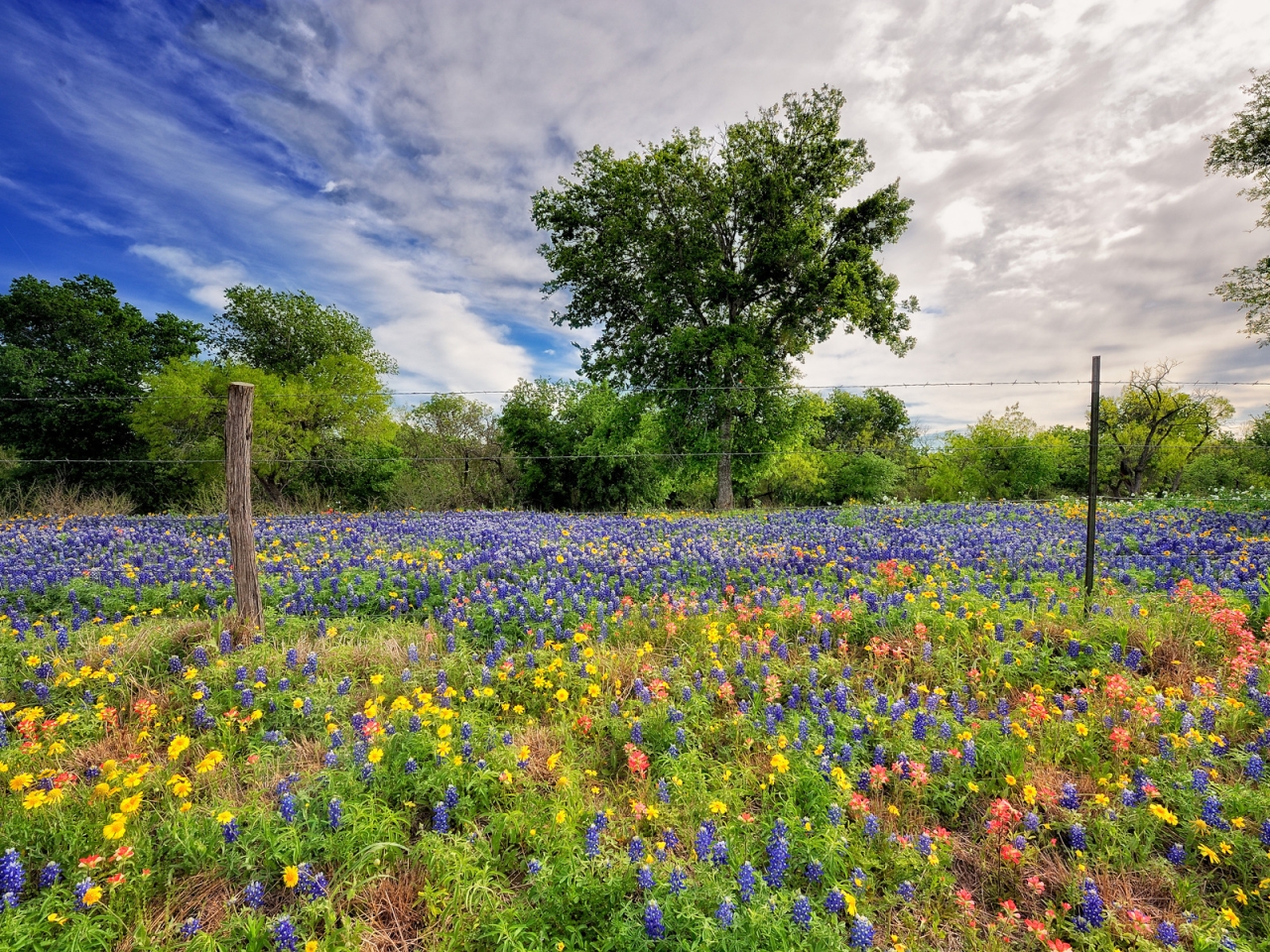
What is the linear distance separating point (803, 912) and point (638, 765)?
1.21 metres

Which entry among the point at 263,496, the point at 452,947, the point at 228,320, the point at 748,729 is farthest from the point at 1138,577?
the point at 228,320

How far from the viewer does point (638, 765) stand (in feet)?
10.6

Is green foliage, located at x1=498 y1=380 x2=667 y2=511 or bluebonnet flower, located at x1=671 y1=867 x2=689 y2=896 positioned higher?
green foliage, located at x1=498 y1=380 x2=667 y2=511

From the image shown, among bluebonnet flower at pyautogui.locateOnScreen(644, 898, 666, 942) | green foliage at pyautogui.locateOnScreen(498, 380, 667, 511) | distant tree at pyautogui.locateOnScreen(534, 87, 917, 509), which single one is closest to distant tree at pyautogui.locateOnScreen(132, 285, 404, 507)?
green foliage at pyautogui.locateOnScreen(498, 380, 667, 511)

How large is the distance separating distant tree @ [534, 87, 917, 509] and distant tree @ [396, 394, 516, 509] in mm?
6176

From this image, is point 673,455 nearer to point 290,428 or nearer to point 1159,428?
point 290,428

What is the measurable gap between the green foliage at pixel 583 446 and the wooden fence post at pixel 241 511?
1682 centimetres

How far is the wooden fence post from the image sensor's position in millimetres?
5047

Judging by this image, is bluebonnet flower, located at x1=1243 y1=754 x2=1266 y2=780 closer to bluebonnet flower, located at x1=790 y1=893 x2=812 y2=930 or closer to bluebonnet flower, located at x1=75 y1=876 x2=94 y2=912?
bluebonnet flower, located at x1=790 y1=893 x2=812 y2=930

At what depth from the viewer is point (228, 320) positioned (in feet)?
105

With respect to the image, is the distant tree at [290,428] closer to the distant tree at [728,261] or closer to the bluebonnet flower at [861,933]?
the distant tree at [728,261]

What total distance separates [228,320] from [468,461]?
68.6 feet

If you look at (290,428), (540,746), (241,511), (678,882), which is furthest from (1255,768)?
(290,428)

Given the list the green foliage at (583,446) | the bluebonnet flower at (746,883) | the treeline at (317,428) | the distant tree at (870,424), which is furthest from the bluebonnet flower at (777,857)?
the distant tree at (870,424)
